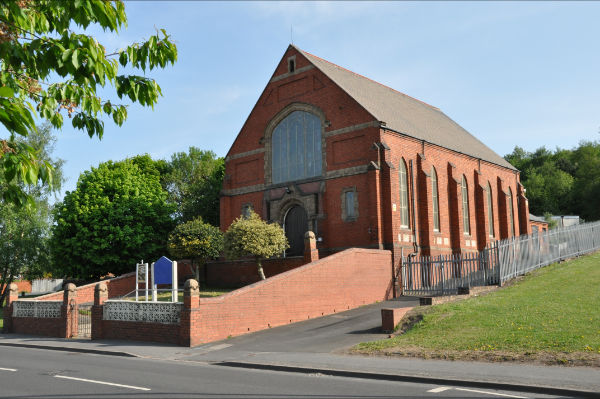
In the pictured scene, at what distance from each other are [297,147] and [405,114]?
8.12 m

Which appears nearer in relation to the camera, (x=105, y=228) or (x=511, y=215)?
(x=105, y=228)

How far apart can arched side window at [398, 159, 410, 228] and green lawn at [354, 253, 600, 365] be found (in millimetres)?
8669

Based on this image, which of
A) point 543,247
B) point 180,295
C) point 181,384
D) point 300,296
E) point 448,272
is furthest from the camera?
point 180,295

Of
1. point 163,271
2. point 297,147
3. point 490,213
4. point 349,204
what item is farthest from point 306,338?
point 490,213

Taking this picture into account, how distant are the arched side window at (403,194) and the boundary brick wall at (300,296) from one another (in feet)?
10.1

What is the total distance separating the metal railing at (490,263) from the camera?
75.5 feet

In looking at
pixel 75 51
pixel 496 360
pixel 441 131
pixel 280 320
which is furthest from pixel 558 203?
pixel 75 51

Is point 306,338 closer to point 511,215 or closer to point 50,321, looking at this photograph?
point 50,321

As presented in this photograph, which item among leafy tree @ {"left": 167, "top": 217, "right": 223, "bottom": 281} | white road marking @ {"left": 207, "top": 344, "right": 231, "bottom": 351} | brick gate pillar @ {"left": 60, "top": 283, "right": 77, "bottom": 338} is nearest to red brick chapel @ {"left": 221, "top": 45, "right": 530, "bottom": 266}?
leafy tree @ {"left": 167, "top": 217, "right": 223, "bottom": 281}

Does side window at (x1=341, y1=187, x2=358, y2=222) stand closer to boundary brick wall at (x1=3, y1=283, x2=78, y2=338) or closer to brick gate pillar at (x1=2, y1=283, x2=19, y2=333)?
boundary brick wall at (x1=3, y1=283, x2=78, y2=338)

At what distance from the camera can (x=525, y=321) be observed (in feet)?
48.7

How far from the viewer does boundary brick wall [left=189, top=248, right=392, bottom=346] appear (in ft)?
58.9

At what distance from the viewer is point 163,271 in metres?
19.4

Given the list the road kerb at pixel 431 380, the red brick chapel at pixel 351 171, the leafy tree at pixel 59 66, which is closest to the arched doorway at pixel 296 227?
the red brick chapel at pixel 351 171
